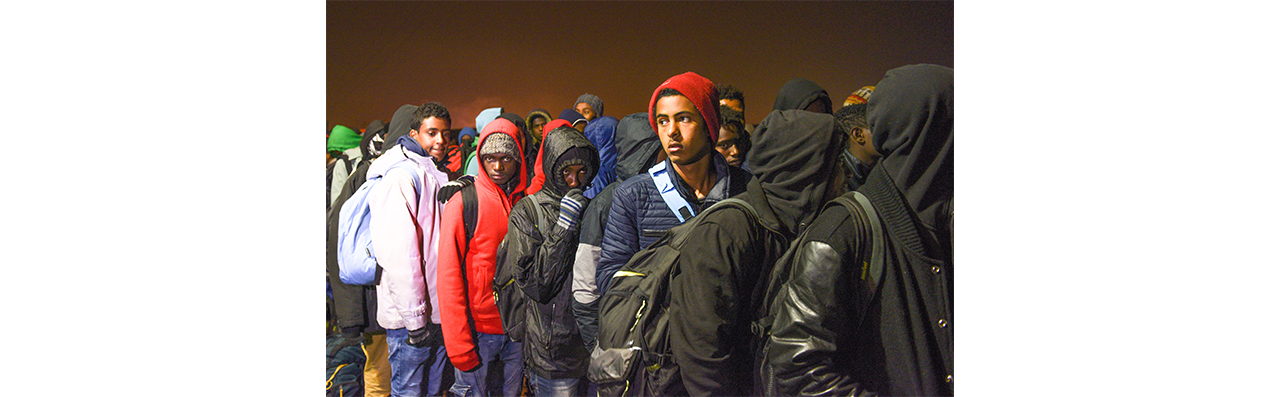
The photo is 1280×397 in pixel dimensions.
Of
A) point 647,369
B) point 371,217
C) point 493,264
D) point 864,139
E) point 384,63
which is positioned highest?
point 384,63

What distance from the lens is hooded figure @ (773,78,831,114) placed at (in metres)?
2.22

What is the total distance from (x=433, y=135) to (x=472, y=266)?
0.75 m

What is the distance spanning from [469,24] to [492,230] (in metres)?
1.03

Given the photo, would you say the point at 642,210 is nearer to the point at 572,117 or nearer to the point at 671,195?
the point at 671,195

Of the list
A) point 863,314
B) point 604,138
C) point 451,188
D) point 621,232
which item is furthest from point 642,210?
point 451,188

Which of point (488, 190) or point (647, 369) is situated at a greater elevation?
point (488, 190)

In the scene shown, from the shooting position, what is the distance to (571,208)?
258cm

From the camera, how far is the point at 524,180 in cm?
298

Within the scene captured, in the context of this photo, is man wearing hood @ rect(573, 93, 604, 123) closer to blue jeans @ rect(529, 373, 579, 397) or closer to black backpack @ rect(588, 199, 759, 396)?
black backpack @ rect(588, 199, 759, 396)

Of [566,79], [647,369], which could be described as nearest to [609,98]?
[566,79]

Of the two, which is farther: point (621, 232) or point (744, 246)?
point (621, 232)

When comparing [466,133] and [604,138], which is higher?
[466,133]

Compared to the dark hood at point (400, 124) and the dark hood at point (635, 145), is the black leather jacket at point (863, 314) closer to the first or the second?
the dark hood at point (635, 145)

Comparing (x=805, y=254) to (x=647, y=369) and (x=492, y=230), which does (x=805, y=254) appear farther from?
(x=492, y=230)
